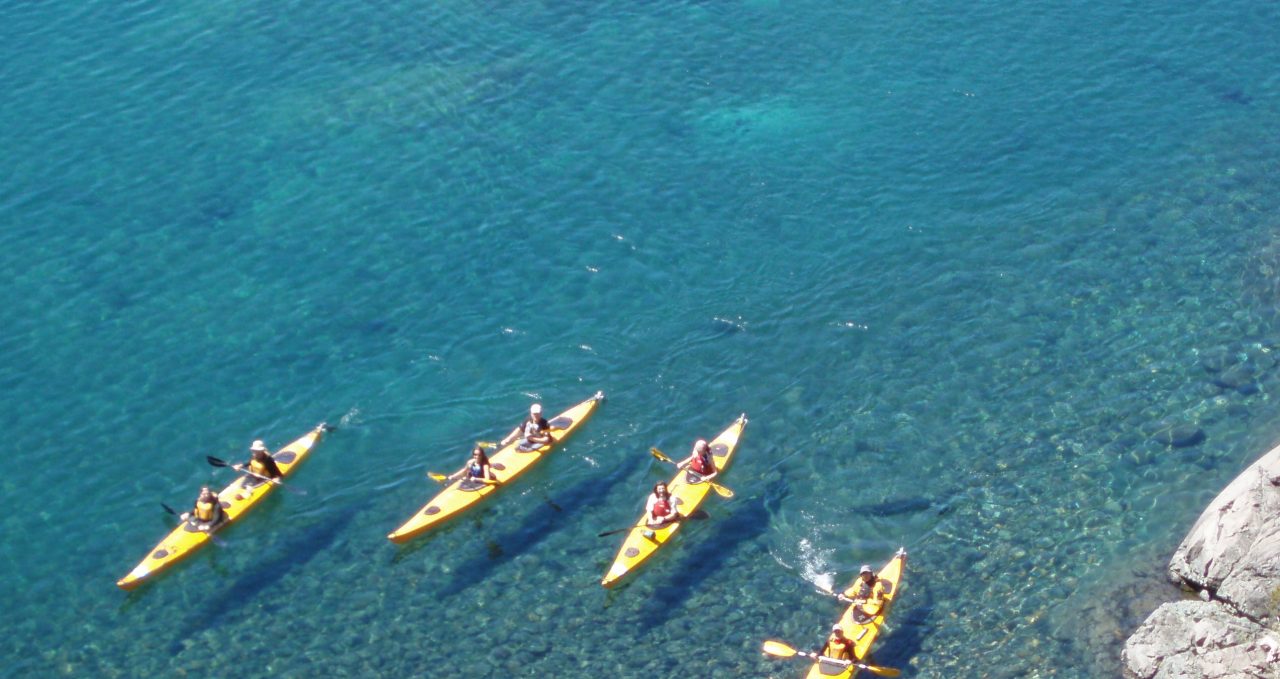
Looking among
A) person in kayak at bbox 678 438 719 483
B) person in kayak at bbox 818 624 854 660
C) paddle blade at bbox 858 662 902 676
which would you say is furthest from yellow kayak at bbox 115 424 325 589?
paddle blade at bbox 858 662 902 676

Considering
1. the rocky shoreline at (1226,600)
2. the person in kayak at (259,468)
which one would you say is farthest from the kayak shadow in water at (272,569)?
the rocky shoreline at (1226,600)

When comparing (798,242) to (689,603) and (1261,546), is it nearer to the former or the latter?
(689,603)

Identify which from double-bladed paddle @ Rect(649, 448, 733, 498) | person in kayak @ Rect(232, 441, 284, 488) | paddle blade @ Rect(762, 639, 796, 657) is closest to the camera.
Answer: paddle blade @ Rect(762, 639, 796, 657)

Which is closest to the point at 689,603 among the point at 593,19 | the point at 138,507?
the point at 138,507

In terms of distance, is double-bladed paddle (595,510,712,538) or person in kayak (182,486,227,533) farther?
person in kayak (182,486,227,533)

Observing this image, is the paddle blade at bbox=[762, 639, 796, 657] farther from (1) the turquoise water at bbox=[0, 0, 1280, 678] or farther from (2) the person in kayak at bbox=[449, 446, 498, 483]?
(2) the person in kayak at bbox=[449, 446, 498, 483]

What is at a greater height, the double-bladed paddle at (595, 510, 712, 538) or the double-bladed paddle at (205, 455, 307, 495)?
the double-bladed paddle at (205, 455, 307, 495)

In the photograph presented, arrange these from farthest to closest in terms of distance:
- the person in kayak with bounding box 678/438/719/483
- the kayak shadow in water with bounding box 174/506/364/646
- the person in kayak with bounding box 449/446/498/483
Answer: the person in kayak with bounding box 449/446/498/483 → the person in kayak with bounding box 678/438/719/483 → the kayak shadow in water with bounding box 174/506/364/646
